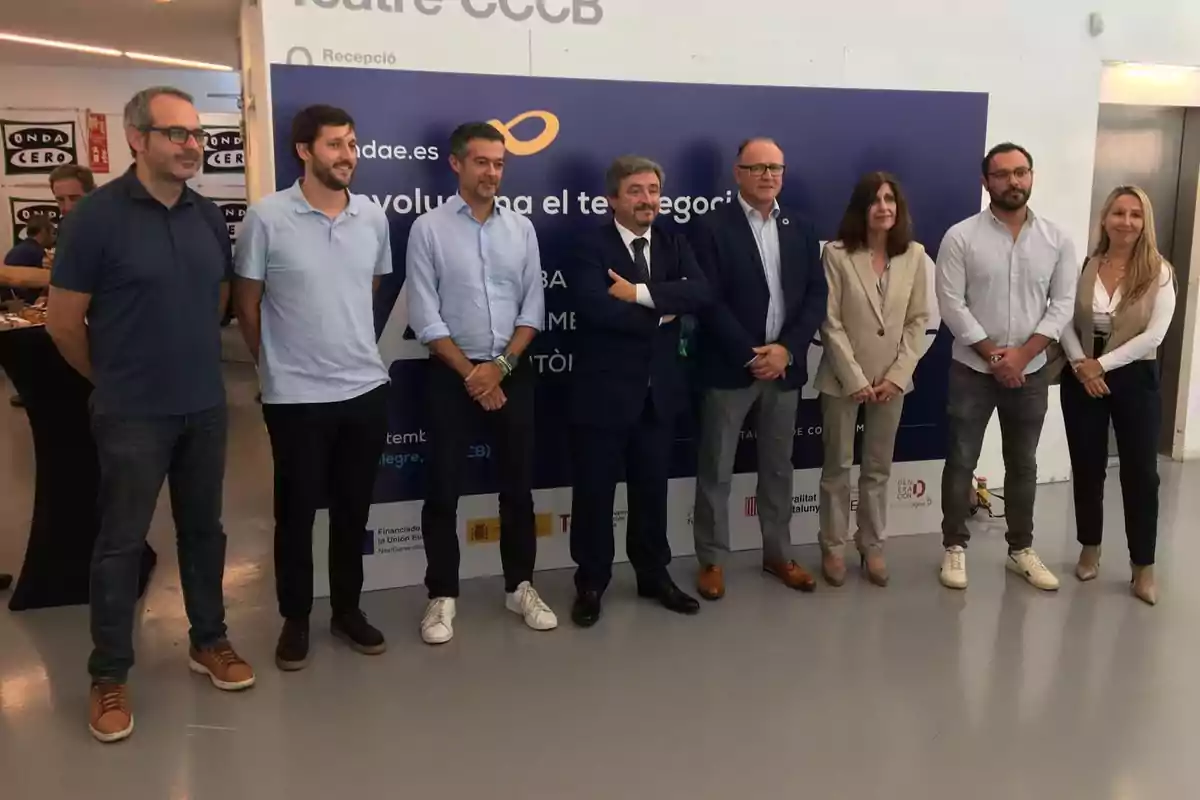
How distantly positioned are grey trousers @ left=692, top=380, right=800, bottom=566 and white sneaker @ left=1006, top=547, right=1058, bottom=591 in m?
1.00

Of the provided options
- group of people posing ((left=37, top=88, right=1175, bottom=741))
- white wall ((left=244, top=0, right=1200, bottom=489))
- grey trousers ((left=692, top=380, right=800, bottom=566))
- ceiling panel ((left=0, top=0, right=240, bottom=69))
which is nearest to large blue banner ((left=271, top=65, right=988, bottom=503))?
white wall ((left=244, top=0, right=1200, bottom=489))

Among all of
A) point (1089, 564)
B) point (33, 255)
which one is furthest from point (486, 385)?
point (33, 255)

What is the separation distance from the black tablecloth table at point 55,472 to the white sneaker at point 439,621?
51.2 inches

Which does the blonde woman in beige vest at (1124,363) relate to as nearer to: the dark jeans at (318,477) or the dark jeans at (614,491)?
the dark jeans at (614,491)

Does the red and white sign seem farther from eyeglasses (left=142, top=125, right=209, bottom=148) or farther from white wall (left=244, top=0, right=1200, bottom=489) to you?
eyeglasses (left=142, top=125, right=209, bottom=148)

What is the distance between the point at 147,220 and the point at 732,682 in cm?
232

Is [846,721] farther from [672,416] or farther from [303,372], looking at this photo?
[303,372]

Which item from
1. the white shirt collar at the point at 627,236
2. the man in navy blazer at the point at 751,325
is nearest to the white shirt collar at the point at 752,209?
the man in navy blazer at the point at 751,325

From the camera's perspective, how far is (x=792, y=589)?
4148 mm

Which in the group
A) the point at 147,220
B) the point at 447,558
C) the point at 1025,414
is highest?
the point at 147,220

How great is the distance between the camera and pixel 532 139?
13.0 ft

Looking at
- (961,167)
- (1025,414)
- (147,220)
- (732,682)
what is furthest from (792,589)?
(147,220)

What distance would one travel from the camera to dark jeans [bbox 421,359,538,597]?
11.7 feet

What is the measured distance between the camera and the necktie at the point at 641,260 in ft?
11.9
